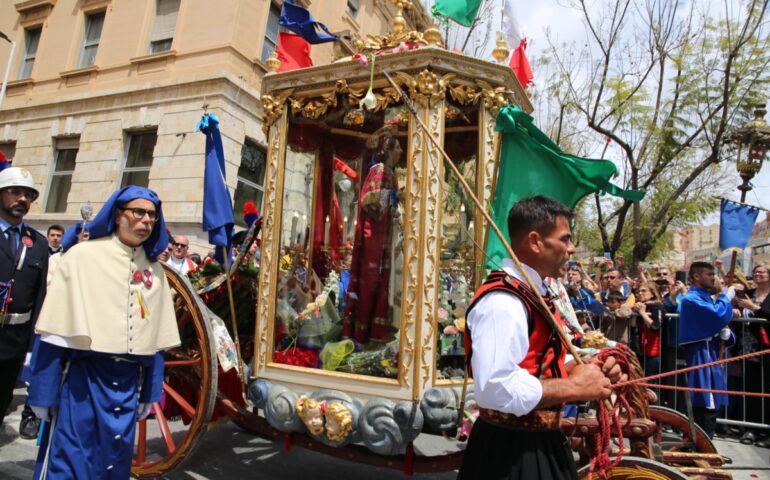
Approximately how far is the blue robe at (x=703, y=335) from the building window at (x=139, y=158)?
36.0ft

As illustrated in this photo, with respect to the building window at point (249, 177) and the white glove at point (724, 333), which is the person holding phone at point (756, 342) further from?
the building window at point (249, 177)

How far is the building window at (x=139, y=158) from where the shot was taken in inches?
462

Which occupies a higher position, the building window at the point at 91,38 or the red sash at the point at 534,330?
the building window at the point at 91,38

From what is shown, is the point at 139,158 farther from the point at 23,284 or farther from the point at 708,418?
the point at 708,418

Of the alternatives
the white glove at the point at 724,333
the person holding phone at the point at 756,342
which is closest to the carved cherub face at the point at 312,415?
the white glove at the point at 724,333

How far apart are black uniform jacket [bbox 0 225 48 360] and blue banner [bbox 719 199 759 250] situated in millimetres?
6299

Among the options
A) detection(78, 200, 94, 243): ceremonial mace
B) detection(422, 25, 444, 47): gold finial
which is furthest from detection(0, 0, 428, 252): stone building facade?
detection(422, 25, 444, 47): gold finial

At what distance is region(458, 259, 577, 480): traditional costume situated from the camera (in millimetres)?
1639

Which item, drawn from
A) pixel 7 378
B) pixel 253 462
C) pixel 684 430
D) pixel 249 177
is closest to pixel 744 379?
pixel 684 430

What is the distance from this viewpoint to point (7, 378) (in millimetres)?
3613

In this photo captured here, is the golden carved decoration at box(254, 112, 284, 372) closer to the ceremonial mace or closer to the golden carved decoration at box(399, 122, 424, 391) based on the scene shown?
the golden carved decoration at box(399, 122, 424, 391)

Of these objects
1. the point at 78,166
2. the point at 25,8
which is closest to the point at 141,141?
the point at 78,166

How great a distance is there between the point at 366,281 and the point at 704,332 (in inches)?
138

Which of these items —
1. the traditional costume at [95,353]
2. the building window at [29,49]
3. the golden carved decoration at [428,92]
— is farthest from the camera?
the building window at [29,49]
